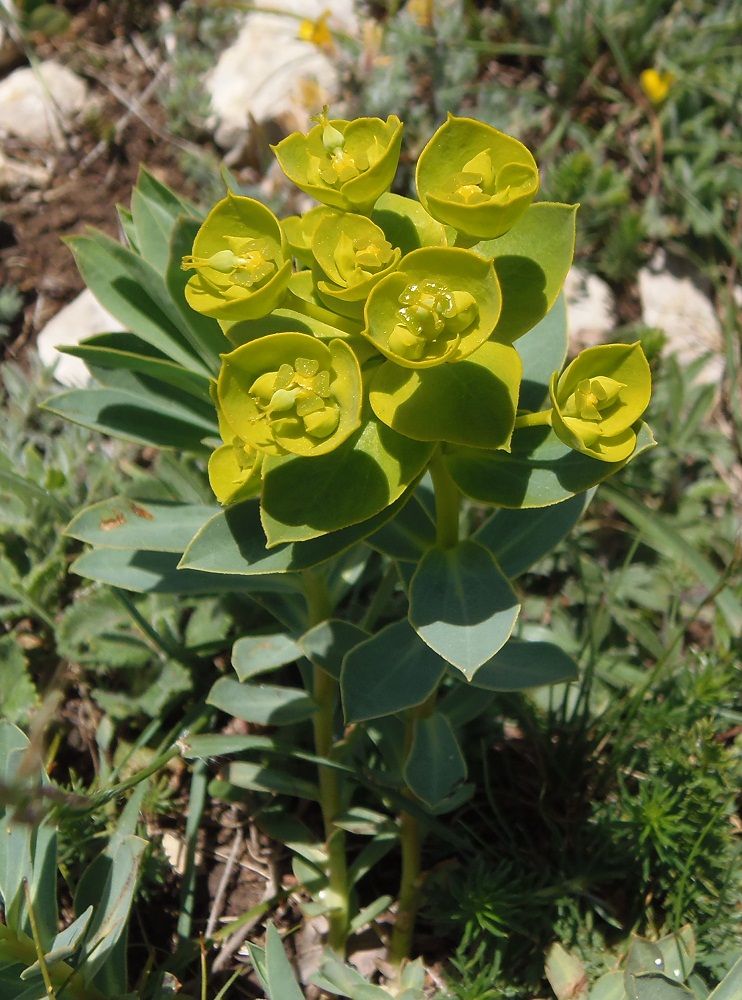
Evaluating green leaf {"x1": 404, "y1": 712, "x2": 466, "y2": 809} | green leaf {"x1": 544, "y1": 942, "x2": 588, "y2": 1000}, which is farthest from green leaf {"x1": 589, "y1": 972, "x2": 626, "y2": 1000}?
green leaf {"x1": 404, "y1": 712, "x2": 466, "y2": 809}

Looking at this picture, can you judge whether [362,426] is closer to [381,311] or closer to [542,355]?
[381,311]

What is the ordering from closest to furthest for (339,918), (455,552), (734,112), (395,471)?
(395,471)
(455,552)
(339,918)
(734,112)

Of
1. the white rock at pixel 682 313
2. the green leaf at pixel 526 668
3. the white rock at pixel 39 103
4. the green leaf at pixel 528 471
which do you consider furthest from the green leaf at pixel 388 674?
the white rock at pixel 39 103

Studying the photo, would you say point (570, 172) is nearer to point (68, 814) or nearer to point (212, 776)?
point (212, 776)

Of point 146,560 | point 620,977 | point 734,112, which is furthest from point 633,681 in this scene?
point 734,112

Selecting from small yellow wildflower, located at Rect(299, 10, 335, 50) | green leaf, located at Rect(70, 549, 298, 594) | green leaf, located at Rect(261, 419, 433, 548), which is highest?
small yellow wildflower, located at Rect(299, 10, 335, 50)

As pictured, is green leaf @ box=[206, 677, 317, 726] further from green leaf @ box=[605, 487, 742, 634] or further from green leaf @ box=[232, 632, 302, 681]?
green leaf @ box=[605, 487, 742, 634]

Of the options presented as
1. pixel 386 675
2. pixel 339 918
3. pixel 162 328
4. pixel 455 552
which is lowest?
pixel 339 918

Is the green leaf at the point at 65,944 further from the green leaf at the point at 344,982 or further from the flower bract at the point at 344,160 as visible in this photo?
the flower bract at the point at 344,160
